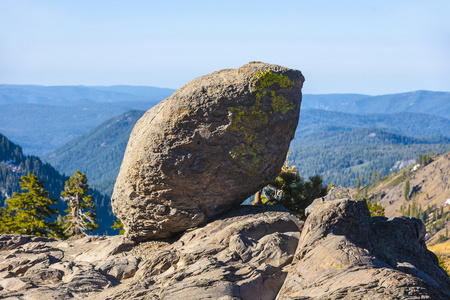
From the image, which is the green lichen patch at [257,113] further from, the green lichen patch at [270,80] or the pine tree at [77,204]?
the pine tree at [77,204]

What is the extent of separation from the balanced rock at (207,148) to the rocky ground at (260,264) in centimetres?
162

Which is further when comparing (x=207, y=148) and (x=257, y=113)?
(x=257, y=113)

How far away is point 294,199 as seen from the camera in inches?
1167

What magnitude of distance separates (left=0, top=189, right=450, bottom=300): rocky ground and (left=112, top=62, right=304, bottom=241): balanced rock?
162 cm

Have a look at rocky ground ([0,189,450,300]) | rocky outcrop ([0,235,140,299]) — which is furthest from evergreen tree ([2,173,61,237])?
rocky ground ([0,189,450,300])

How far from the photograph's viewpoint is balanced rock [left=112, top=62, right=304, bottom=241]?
2256 centimetres

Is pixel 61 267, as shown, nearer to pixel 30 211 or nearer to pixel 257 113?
pixel 257 113

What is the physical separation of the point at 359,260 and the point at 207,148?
10351 millimetres

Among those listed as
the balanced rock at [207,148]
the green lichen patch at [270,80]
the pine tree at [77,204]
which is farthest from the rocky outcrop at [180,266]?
the pine tree at [77,204]

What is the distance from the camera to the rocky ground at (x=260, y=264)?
52.2 ft

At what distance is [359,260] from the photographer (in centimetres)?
1639

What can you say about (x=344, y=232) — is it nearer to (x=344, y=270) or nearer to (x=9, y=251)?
(x=344, y=270)

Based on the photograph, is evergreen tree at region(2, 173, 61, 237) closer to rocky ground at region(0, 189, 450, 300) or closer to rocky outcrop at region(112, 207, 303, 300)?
rocky ground at region(0, 189, 450, 300)

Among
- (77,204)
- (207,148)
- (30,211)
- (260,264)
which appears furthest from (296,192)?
(30,211)
